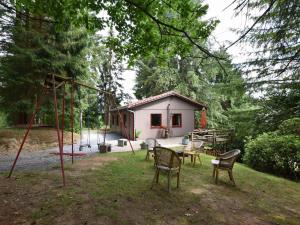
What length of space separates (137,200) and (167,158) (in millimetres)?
1387

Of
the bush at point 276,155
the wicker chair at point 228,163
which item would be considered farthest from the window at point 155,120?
the wicker chair at point 228,163

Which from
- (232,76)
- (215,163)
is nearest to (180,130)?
(215,163)

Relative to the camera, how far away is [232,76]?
5012 millimetres

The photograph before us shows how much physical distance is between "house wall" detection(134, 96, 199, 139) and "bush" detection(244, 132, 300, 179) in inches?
329

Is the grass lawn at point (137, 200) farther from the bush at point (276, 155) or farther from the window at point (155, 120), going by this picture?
the window at point (155, 120)

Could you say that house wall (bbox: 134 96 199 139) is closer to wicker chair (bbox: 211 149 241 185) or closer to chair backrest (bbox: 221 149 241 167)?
wicker chair (bbox: 211 149 241 185)

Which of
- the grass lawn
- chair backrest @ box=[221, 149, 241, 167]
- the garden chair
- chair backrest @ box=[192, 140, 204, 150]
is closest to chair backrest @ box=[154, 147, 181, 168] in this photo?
the grass lawn

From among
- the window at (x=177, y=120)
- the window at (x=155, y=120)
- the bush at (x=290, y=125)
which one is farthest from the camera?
the window at (x=177, y=120)

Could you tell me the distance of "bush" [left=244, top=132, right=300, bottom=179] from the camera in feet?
25.8

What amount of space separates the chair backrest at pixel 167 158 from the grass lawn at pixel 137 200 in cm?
61

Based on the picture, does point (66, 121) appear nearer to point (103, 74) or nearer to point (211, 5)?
point (211, 5)

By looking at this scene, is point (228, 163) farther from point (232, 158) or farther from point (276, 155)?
point (276, 155)

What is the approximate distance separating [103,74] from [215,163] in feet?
91.1

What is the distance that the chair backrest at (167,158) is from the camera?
206 inches
